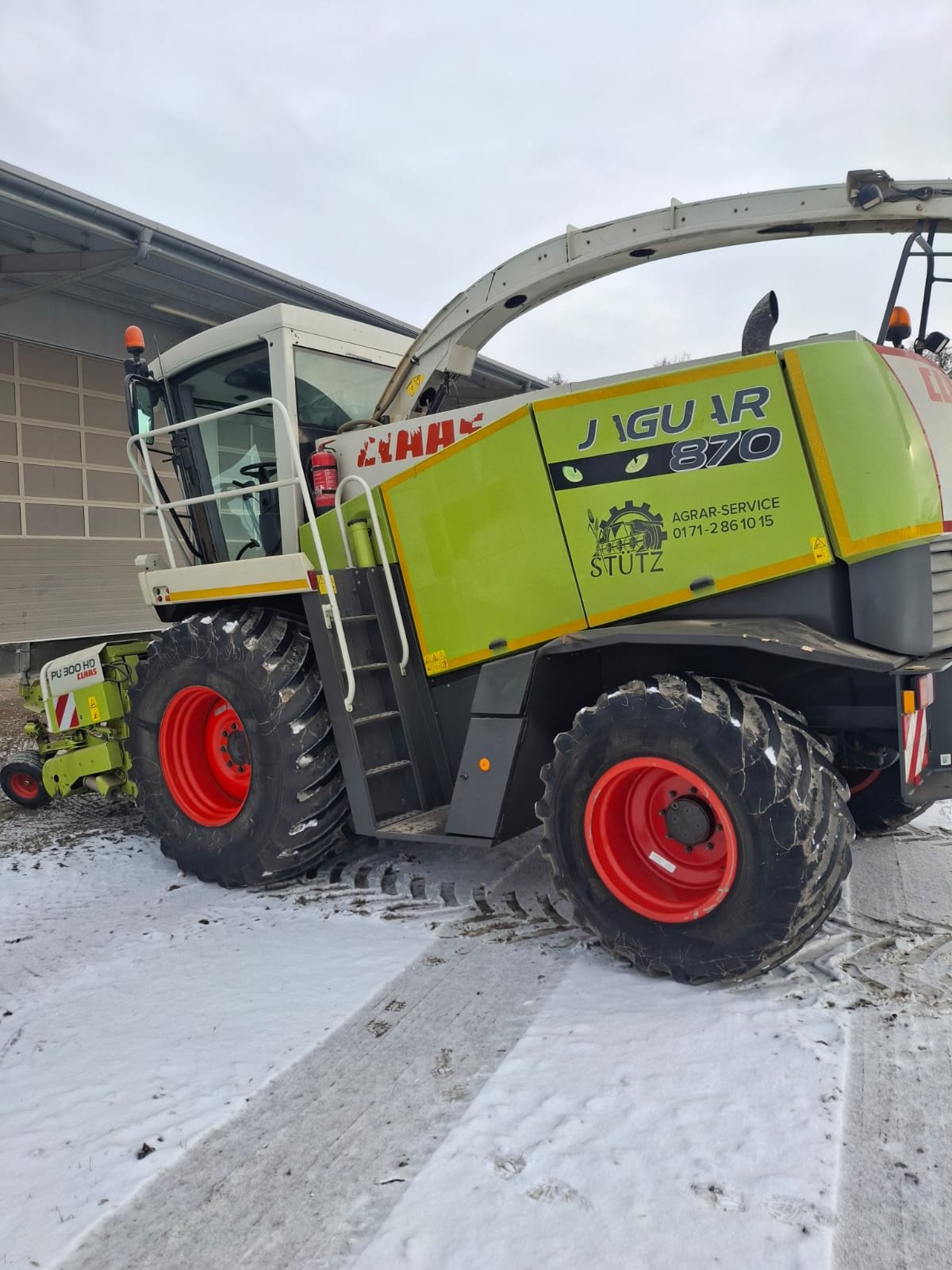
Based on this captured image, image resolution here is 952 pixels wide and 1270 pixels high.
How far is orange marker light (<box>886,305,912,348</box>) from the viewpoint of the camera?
3355 mm

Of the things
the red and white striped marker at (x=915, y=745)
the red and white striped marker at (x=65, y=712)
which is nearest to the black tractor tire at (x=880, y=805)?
the red and white striped marker at (x=915, y=745)

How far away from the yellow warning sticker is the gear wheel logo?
0.48 m

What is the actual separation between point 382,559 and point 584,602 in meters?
1.01

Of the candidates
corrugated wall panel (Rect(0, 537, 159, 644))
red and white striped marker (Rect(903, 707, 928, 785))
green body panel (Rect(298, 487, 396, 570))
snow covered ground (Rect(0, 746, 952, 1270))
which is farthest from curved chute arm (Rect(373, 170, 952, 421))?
corrugated wall panel (Rect(0, 537, 159, 644))

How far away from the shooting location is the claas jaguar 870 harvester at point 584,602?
8.85 ft

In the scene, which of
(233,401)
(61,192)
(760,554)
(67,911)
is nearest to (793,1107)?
(760,554)

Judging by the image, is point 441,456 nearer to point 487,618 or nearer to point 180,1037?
point 487,618

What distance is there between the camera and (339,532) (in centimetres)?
391

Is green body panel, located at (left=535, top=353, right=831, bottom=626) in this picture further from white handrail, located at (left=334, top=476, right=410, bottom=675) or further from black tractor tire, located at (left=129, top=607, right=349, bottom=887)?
black tractor tire, located at (left=129, top=607, right=349, bottom=887)

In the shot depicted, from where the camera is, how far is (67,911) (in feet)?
12.0

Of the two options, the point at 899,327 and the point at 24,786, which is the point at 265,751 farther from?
the point at 899,327

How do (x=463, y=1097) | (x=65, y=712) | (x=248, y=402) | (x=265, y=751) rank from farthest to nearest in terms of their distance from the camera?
(x=65, y=712) < (x=248, y=402) < (x=265, y=751) < (x=463, y=1097)

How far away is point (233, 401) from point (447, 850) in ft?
8.32

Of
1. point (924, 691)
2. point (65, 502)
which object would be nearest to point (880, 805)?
point (924, 691)
